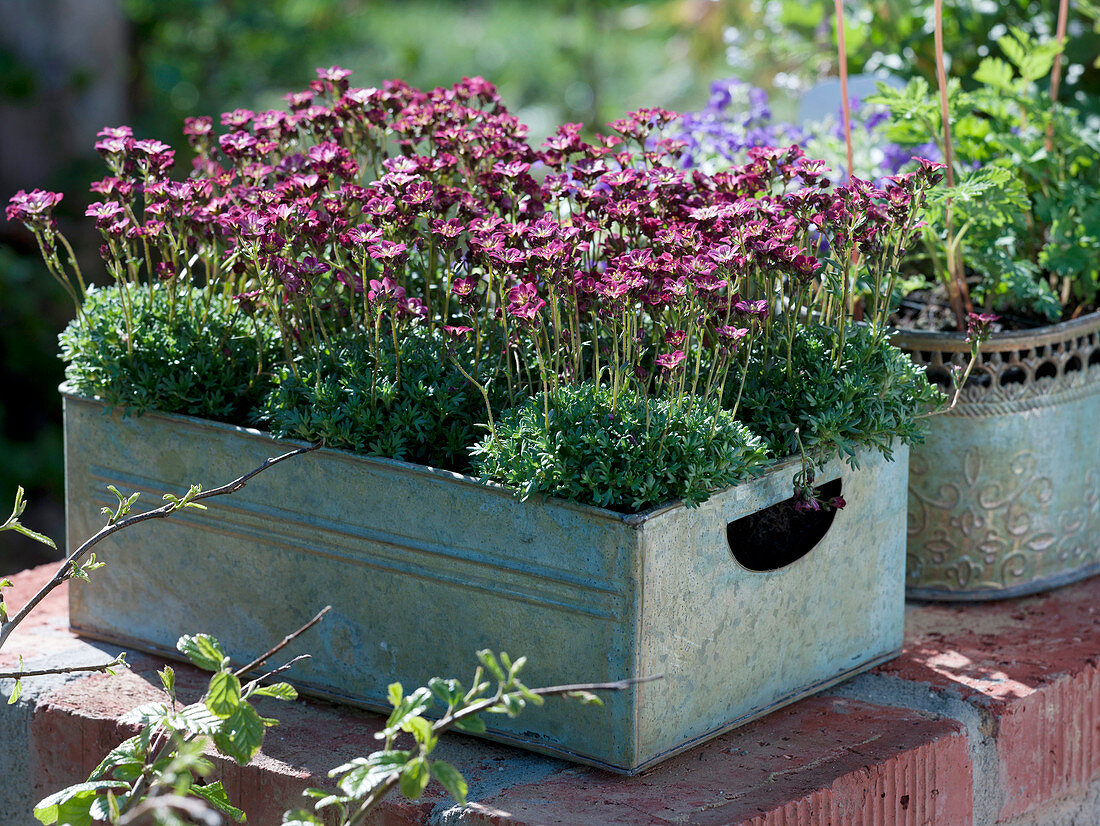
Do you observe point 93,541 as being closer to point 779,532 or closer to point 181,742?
point 181,742

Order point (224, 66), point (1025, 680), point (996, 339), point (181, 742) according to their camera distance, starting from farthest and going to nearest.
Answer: point (224, 66) → point (996, 339) → point (1025, 680) → point (181, 742)

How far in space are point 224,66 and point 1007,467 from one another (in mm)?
4482

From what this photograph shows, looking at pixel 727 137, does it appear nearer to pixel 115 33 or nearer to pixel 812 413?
pixel 812 413

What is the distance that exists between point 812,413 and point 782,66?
4.81 feet

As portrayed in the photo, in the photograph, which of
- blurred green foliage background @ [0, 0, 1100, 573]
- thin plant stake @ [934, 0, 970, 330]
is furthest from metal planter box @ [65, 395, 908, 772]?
blurred green foliage background @ [0, 0, 1100, 573]

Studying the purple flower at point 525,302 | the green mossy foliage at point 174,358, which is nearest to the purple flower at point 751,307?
the purple flower at point 525,302

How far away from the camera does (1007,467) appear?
181cm

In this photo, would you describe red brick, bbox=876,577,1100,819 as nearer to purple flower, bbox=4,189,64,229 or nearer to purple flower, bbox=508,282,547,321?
purple flower, bbox=508,282,547,321

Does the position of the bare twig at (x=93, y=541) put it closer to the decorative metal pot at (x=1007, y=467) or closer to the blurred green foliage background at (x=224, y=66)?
the decorative metal pot at (x=1007, y=467)

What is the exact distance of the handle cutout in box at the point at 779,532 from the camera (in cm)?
151

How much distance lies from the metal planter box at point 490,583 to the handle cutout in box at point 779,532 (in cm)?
2

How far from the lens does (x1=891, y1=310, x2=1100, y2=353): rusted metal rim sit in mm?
1732

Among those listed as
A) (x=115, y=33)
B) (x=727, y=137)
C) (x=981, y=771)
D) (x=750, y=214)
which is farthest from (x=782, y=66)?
(x=115, y=33)

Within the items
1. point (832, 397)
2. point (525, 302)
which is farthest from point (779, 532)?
point (525, 302)
